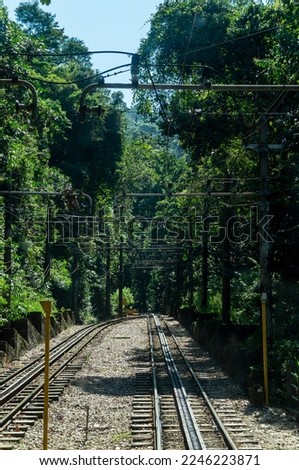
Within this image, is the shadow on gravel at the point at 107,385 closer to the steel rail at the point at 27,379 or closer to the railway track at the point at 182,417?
the railway track at the point at 182,417

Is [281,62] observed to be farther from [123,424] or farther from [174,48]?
[123,424]

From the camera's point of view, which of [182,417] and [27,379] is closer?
[182,417]

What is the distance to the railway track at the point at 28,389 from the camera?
1416 cm

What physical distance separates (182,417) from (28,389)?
18.2ft

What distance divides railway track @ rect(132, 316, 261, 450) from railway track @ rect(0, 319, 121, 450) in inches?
75.0

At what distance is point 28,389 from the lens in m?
19.3

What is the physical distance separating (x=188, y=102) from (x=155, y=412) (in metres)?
16.5

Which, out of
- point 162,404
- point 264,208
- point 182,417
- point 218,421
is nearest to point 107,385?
point 162,404

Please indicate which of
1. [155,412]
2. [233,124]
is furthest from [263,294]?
[233,124]

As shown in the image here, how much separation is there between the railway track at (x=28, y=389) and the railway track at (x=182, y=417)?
1.90m

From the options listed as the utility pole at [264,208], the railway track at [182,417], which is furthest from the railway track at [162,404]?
the utility pole at [264,208]

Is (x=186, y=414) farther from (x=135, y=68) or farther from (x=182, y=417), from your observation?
(x=135, y=68)

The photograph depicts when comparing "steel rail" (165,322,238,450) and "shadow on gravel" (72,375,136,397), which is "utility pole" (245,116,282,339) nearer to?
"steel rail" (165,322,238,450)

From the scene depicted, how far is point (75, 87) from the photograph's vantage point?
201 ft
